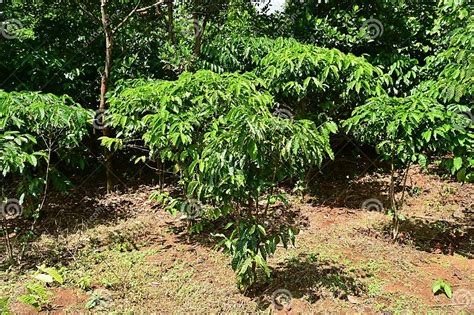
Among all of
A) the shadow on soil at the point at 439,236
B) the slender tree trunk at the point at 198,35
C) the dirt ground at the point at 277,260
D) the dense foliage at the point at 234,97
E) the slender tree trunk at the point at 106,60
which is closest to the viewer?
the dense foliage at the point at 234,97

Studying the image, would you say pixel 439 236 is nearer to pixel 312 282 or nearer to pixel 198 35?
pixel 312 282

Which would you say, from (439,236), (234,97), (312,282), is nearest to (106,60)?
(234,97)

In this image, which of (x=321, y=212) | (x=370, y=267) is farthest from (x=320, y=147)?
(x=321, y=212)

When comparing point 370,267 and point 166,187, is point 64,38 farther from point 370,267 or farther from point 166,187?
point 370,267

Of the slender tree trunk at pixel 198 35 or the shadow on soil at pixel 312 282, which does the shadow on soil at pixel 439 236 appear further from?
the slender tree trunk at pixel 198 35

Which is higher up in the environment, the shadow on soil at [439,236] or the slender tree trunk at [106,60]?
the slender tree trunk at [106,60]

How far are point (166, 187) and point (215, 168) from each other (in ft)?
9.49

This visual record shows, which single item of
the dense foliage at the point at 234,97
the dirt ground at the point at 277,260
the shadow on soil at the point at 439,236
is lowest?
the dirt ground at the point at 277,260

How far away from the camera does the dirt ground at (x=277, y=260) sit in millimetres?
2906

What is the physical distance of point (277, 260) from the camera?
11.4 ft

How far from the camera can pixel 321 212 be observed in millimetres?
4660

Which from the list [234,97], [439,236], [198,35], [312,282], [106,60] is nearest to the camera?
[312,282]

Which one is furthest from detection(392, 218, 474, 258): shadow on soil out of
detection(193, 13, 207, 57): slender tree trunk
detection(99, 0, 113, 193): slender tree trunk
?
detection(99, 0, 113, 193): slender tree trunk

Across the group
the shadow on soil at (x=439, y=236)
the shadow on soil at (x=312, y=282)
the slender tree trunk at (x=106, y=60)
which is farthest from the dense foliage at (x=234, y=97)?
the shadow on soil at (x=439, y=236)
